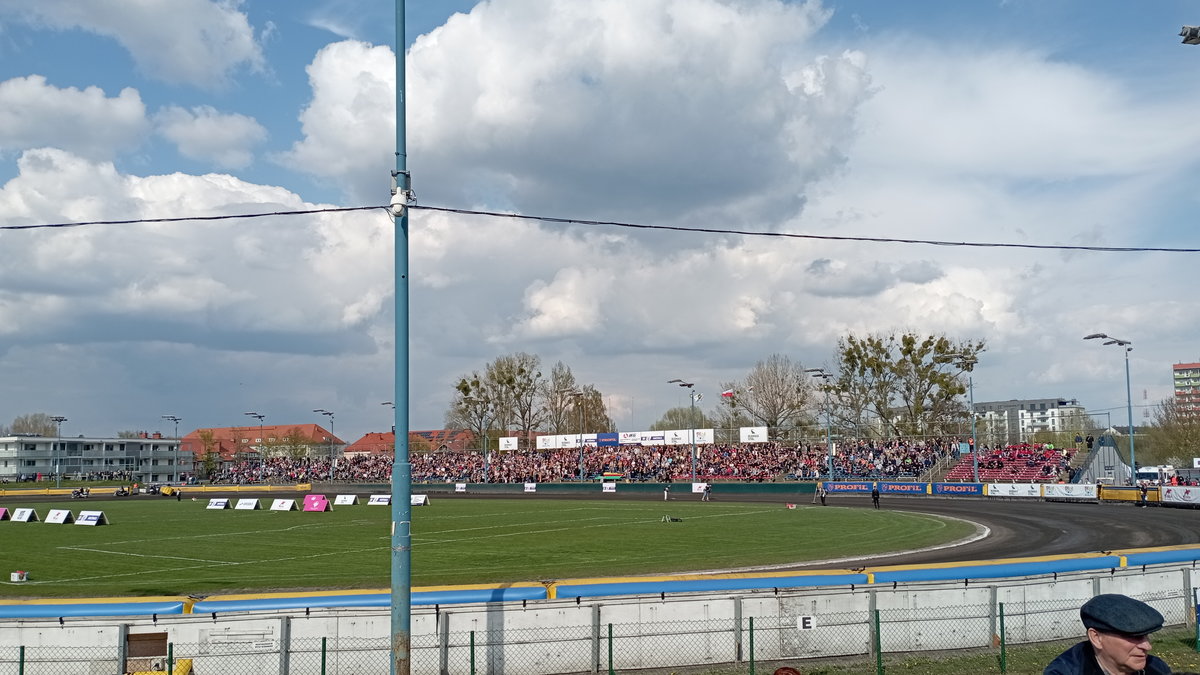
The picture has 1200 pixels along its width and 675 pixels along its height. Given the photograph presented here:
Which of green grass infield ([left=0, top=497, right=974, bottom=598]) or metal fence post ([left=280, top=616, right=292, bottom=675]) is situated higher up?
metal fence post ([left=280, top=616, right=292, bottom=675])

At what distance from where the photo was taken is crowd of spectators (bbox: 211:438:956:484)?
7788 centimetres

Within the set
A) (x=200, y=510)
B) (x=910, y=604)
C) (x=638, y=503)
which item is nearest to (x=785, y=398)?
(x=638, y=503)

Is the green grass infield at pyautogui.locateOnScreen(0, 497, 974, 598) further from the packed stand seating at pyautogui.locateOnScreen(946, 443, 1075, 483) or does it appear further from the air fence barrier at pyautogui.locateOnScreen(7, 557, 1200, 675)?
the packed stand seating at pyautogui.locateOnScreen(946, 443, 1075, 483)

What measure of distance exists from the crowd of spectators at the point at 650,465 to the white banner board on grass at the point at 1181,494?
74.1 ft

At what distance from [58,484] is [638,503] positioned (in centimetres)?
8451

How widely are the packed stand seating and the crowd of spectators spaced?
3.50 m

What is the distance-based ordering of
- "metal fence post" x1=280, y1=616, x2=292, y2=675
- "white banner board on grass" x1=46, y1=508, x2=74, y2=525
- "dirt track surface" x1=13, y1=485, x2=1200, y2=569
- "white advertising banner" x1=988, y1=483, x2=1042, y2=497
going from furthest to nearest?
"white advertising banner" x1=988, y1=483, x2=1042, y2=497
"white banner board on grass" x1=46, y1=508, x2=74, y2=525
"dirt track surface" x1=13, y1=485, x2=1200, y2=569
"metal fence post" x1=280, y1=616, x2=292, y2=675

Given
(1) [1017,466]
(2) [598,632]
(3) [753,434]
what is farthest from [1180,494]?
(2) [598,632]

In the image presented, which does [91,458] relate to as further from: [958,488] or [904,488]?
[958,488]

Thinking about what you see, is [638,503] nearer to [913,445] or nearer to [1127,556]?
[913,445]

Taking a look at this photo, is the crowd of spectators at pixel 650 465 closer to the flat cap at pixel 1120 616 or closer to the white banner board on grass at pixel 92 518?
the white banner board on grass at pixel 92 518

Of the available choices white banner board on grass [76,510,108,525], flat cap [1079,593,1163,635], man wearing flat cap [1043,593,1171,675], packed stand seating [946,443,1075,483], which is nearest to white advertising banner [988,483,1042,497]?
packed stand seating [946,443,1075,483]

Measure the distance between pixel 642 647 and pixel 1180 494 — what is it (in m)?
47.9

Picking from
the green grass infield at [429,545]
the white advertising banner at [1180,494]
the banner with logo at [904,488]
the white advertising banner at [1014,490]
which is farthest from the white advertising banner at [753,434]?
the white advertising banner at [1180,494]
